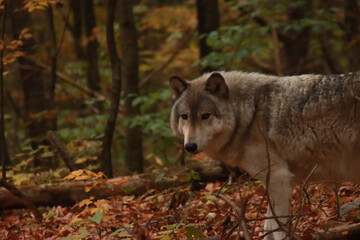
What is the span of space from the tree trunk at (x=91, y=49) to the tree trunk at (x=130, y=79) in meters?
4.57

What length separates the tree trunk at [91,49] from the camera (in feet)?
48.9

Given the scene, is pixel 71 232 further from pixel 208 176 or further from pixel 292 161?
pixel 292 161

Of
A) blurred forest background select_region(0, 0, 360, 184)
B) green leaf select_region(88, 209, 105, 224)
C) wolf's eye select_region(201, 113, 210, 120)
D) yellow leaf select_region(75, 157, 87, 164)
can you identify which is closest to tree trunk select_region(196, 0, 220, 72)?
blurred forest background select_region(0, 0, 360, 184)

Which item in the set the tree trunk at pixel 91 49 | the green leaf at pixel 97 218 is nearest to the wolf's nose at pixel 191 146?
the green leaf at pixel 97 218

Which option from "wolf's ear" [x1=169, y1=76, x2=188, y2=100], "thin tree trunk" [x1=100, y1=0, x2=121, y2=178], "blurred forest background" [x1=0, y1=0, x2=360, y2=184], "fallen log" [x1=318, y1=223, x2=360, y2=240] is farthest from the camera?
"blurred forest background" [x1=0, y1=0, x2=360, y2=184]

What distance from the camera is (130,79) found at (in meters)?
10.6

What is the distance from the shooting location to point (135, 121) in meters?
9.82

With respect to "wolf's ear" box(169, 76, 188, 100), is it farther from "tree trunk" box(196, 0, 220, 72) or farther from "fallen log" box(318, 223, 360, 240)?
"tree trunk" box(196, 0, 220, 72)

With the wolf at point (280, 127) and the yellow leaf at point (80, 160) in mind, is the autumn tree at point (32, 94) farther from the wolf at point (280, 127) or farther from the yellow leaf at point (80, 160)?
the wolf at point (280, 127)

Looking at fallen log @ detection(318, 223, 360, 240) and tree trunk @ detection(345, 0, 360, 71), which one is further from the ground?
tree trunk @ detection(345, 0, 360, 71)

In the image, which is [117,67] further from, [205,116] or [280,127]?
[280,127]

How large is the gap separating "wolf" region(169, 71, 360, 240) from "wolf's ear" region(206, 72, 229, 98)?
0.01 meters

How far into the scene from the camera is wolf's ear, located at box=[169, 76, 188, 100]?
5648mm

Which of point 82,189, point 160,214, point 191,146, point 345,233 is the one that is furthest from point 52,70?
point 345,233
